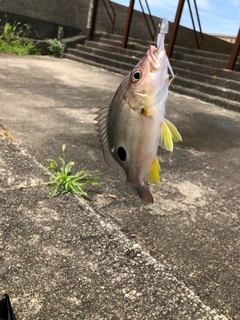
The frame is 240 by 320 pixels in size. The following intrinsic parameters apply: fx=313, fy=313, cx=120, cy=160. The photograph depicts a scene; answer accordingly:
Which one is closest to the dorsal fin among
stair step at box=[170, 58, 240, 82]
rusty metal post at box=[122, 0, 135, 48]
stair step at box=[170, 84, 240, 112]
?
stair step at box=[170, 84, 240, 112]

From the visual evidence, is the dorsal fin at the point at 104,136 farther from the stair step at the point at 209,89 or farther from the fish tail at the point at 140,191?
the stair step at the point at 209,89

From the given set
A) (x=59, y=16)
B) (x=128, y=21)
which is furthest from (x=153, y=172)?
(x=59, y=16)

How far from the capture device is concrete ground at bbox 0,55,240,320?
172cm

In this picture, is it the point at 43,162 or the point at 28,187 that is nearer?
the point at 28,187

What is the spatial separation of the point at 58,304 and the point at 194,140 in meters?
3.52

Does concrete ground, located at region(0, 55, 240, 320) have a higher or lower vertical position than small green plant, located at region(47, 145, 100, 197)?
lower

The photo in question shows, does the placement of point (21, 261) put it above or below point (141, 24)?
below

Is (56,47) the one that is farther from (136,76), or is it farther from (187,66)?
(136,76)

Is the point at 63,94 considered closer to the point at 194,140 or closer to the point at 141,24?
the point at 194,140

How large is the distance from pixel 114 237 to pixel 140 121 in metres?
1.57

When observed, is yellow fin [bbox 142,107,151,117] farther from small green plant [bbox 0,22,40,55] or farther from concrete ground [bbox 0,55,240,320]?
small green plant [bbox 0,22,40,55]

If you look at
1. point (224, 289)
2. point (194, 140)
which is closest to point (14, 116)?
point (194, 140)

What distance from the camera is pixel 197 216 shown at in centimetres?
270

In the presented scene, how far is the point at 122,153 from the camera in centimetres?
83
